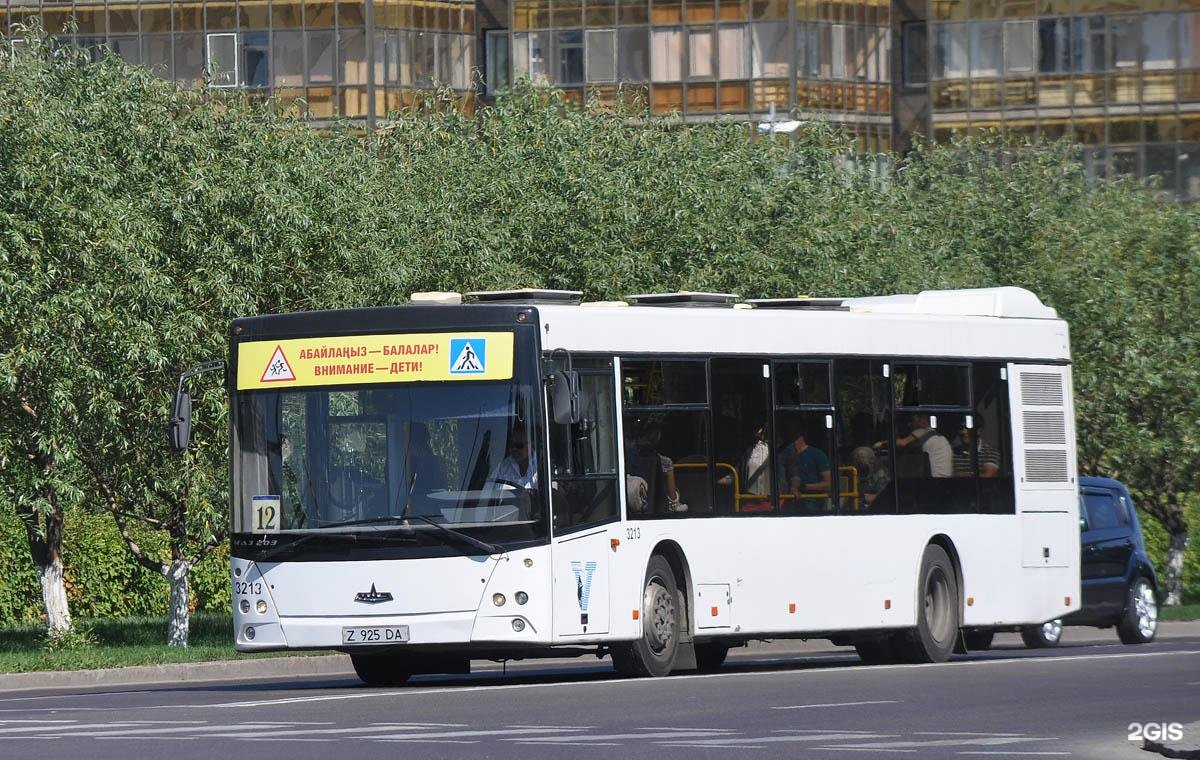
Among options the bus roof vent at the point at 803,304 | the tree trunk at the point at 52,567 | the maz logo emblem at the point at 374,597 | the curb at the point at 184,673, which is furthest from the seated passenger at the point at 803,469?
the tree trunk at the point at 52,567

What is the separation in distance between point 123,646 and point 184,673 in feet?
13.7

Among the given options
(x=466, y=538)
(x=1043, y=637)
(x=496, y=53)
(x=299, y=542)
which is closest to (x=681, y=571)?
(x=466, y=538)

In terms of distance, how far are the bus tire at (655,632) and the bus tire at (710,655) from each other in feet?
8.85

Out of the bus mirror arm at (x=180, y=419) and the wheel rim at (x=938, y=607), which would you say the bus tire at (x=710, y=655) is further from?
the bus mirror arm at (x=180, y=419)

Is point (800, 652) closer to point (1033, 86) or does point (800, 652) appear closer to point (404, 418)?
point (404, 418)

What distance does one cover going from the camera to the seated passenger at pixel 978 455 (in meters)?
22.0

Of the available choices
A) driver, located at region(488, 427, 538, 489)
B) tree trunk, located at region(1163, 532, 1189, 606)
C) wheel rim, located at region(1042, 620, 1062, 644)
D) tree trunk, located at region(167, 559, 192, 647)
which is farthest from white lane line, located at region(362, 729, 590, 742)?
tree trunk, located at region(1163, 532, 1189, 606)

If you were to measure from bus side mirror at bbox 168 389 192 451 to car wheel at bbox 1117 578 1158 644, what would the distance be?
13.5 metres

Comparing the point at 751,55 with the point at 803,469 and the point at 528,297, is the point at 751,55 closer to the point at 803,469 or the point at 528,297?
the point at 803,469

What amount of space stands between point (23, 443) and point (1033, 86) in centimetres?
A: 4143

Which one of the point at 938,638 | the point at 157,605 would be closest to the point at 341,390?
the point at 938,638

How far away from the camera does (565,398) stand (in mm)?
17312

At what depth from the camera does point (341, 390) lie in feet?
58.8

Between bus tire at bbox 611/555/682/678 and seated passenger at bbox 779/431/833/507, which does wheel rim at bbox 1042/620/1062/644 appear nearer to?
seated passenger at bbox 779/431/833/507
